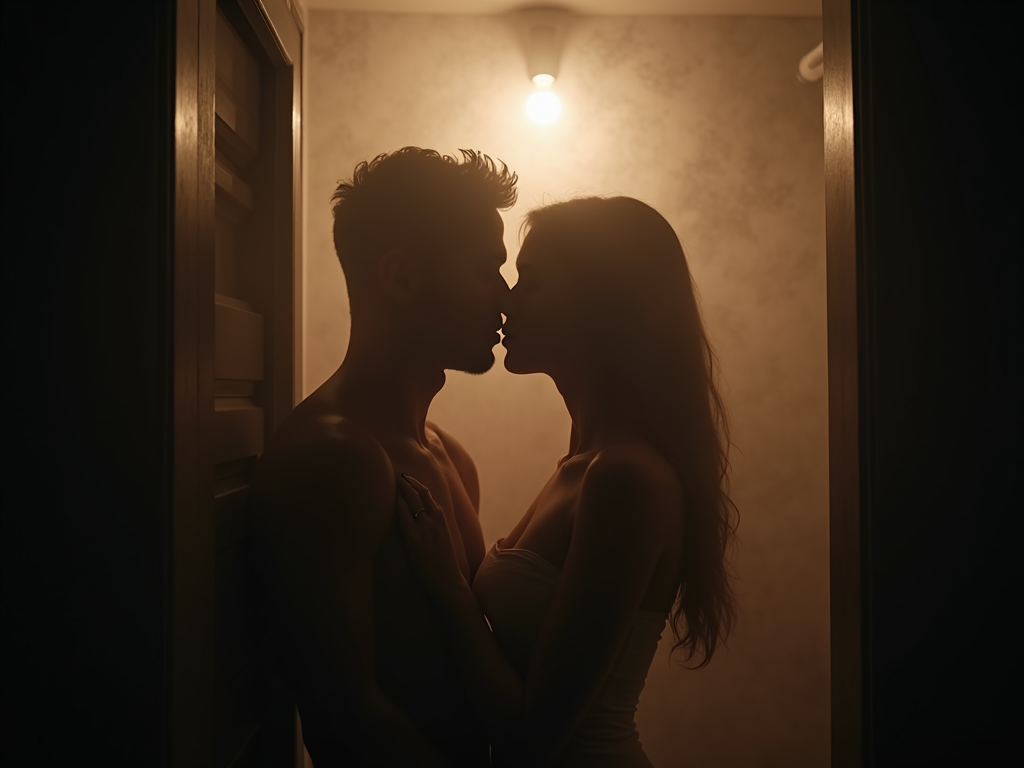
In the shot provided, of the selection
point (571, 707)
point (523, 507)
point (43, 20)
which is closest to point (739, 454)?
point (523, 507)

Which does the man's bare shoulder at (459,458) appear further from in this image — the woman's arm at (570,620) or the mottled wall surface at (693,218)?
the mottled wall surface at (693,218)

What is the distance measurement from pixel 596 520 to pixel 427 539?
219 mm

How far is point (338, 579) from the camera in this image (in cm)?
91

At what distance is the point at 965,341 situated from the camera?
753 millimetres

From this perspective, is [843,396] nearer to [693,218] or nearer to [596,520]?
[596,520]

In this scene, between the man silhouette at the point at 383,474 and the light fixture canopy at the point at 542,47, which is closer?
the man silhouette at the point at 383,474

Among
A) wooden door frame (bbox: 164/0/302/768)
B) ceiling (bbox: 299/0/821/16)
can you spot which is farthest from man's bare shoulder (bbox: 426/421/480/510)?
ceiling (bbox: 299/0/821/16)

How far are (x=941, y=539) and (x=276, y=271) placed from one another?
1060 millimetres

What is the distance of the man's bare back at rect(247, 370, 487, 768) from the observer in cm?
90

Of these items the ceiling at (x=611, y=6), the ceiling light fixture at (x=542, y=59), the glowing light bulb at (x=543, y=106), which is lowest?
the glowing light bulb at (x=543, y=106)

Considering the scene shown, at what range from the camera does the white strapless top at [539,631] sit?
1.02 metres

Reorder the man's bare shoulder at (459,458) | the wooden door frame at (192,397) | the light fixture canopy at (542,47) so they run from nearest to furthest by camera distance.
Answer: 1. the wooden door frame at (192,397)
2. the man's bare shoulder at (459,458)
3. the light fixture canopy at (542,47)

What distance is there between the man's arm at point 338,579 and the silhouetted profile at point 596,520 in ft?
0.25

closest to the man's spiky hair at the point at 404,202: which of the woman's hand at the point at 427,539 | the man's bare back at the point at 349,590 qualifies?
the man's bare back at the point at 349,590
